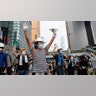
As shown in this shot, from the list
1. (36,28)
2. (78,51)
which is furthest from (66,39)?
(36,28)

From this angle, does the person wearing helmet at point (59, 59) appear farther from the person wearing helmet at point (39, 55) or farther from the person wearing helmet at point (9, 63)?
the person wearing helmet at point (9, 63)

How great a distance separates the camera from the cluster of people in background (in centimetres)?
247

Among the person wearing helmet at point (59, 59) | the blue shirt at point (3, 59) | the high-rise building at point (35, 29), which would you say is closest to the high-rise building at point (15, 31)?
the high-rise building at point (35, 29)

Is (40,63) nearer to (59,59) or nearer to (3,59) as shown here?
(59,59)

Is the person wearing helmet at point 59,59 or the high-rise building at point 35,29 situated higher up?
the high-rise building at point 35,29

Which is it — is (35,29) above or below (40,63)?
above

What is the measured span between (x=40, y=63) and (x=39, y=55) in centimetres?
10

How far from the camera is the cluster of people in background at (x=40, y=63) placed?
8.12ft

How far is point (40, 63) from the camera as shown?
99.0 inches

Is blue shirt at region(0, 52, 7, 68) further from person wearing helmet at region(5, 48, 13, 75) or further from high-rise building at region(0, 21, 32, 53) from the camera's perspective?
high-rise building at region(0, 21, 32, 53)

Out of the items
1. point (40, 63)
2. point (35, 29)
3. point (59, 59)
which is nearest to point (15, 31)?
point (35, 29)

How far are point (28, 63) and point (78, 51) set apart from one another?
2.10 ft

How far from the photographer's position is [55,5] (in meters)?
2.63
